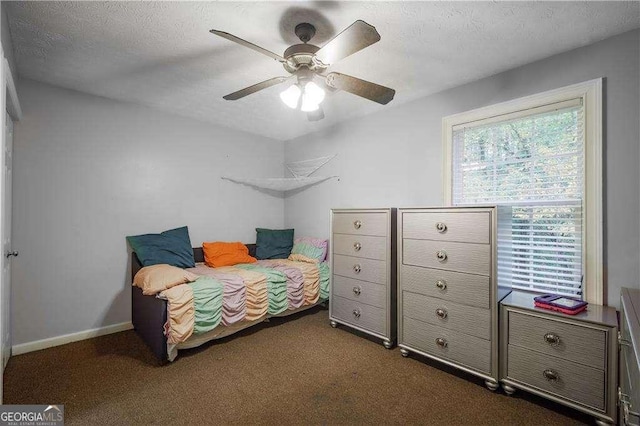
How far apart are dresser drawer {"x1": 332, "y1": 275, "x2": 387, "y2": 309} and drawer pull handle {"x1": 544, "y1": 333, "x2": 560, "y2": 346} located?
1109 mm

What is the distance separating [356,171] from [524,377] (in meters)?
2.36

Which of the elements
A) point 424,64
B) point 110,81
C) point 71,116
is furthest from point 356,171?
point 71,116

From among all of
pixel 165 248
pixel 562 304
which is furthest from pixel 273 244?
pixel 562 304

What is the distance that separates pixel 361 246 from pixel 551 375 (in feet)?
5.04

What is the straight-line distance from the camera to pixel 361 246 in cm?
273

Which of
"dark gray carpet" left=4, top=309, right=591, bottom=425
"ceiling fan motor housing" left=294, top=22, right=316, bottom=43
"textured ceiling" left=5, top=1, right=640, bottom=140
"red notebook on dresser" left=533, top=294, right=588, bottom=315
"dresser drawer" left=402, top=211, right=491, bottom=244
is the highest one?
"textured ceiling" left=5, top=1, right=640, bottom=140

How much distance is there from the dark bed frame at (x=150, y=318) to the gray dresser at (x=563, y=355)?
2351mm

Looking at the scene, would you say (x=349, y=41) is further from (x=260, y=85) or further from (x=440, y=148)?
(x=440, y=148)

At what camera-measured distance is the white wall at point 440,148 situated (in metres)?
1.82

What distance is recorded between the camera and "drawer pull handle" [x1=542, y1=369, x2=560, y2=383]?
1.70m

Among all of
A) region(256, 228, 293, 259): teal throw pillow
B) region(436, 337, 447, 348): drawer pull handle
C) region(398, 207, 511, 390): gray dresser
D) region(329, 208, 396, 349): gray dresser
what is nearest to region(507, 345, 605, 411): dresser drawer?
region(398, 207, 511, 390): gray dresser

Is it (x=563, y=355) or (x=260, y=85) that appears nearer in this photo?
(x=563, y=355)

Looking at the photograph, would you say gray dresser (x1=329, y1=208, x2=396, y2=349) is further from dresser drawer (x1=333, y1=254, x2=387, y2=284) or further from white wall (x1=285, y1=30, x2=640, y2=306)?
white wall (x1=285, y1=30, x2=640, y2=306)

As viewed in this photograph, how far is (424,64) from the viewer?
2230 mm
